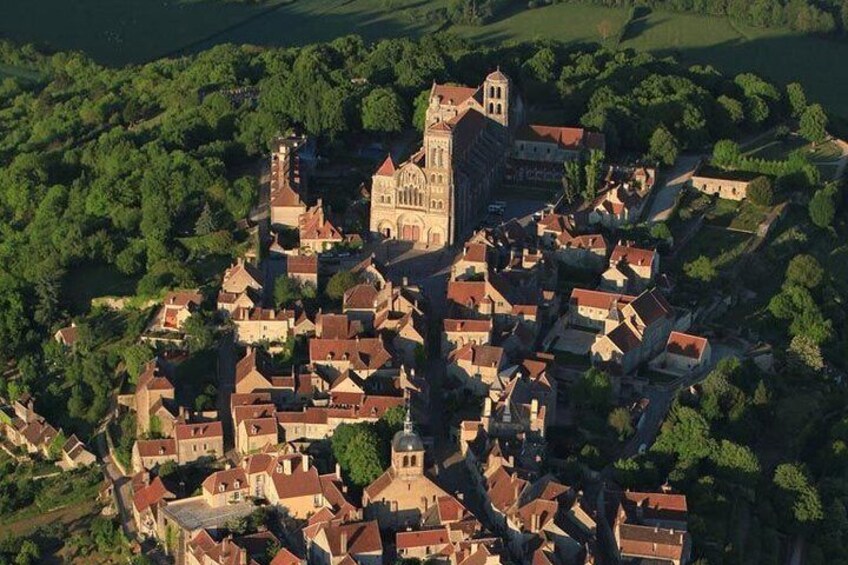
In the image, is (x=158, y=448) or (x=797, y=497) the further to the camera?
(x=797, y=497)

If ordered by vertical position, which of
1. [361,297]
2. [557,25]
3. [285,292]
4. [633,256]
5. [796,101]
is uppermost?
[796,101]

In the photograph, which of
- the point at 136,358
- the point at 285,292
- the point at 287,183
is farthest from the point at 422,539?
the point at 287,183

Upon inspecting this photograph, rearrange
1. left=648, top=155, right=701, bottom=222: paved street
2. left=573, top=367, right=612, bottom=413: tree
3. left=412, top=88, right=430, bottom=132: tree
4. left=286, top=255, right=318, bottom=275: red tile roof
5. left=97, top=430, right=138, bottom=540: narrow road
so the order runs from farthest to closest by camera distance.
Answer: left=412, top=88, right=430, bottom=132: tree < left=648, top=155, right=701, bottom=222: paved street < left=286, top=255, right=318, bottom=275: red tile roof < left=573, top=367, right=612, bottom=413: tree < left=97, top=430, right=138, bottom=540: narrow road

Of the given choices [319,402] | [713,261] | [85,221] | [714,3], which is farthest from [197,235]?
[714,3]

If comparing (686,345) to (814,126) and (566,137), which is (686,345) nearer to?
(566,137)

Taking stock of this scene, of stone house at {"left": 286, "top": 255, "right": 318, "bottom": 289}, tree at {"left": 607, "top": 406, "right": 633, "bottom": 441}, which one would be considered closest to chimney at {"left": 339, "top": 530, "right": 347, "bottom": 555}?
tree at {"left": 607, "top": 406, "right": 633, "bottom": 441}

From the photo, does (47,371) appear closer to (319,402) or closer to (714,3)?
(319,402)

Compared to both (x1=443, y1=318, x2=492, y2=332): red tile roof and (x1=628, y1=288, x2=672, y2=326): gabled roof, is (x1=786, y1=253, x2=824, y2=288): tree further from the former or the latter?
(x1=443, y1=318, x2=492, y2=332): red tile roof

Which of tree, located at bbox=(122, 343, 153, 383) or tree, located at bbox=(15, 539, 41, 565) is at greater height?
tree, located at bbox=(122, 343, 153, 383)
